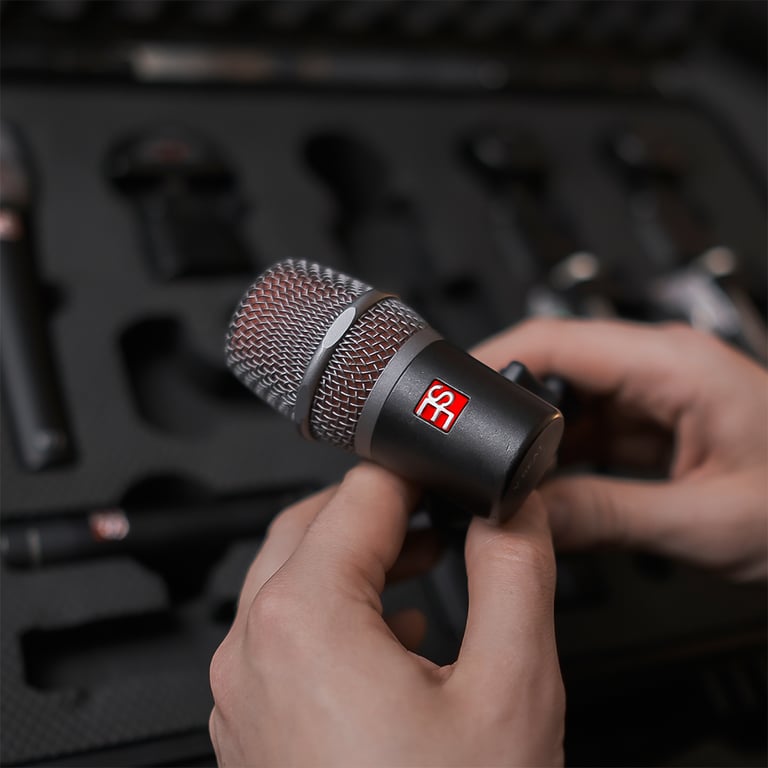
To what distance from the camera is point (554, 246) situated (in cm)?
125

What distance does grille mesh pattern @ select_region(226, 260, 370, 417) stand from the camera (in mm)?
613

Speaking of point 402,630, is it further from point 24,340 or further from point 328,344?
point 24,340

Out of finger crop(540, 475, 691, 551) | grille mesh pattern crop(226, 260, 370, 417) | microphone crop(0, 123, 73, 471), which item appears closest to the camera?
grille mesh pattern crop(226, 260, 370, 417)

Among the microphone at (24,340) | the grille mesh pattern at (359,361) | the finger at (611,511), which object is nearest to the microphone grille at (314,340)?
the grille mesh pattern at (359,361)

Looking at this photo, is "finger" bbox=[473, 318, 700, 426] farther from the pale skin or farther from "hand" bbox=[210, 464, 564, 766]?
"hand" bbox=[210, 464, 564, 766]

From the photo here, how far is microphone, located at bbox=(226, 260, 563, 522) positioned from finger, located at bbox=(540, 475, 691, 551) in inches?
6.5

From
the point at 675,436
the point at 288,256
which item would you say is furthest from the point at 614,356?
the point at 288,256

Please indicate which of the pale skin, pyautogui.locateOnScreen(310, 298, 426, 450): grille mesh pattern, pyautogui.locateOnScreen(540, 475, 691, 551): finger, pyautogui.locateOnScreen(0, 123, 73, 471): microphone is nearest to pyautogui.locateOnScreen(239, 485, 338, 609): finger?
the pale skin

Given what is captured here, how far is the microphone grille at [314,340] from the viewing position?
600 millimetres

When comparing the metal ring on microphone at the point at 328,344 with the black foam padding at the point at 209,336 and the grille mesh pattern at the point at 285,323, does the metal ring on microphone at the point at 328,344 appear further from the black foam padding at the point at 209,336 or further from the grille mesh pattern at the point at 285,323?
the black foam padding at the point at 209,336

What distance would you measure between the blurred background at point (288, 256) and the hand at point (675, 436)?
0.56 feet

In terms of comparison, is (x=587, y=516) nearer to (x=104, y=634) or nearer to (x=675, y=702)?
(x=675, y=702)

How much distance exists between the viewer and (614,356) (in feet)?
2.91

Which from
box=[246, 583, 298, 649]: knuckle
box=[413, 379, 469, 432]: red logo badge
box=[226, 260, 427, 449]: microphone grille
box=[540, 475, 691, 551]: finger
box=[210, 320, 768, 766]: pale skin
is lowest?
box=[540, 475, 691, 551]: finger
